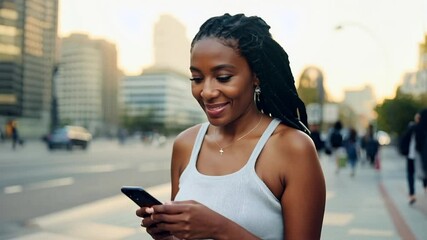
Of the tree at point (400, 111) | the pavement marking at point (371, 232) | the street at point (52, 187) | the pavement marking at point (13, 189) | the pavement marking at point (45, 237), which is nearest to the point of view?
the pavement marking at point (45, 237)

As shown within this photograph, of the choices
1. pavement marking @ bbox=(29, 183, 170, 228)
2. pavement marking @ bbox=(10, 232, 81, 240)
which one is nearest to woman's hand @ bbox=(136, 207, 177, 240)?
pavement marking @ bbox=(10, 232, 81, 240)

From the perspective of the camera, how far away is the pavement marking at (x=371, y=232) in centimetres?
670

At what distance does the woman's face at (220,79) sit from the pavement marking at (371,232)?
5443 millimetres

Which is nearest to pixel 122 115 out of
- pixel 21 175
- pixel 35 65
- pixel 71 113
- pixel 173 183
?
pixel 71 113

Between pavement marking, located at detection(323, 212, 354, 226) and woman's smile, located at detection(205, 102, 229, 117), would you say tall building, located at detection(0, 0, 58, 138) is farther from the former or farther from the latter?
woman's smile, located at detection(205, 102, 229, 117)

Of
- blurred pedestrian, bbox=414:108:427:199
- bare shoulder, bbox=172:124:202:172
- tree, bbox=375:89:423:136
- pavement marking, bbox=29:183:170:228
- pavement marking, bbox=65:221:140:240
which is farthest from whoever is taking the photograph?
tree, bbox=375:89:423:136

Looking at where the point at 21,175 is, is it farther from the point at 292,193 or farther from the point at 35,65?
the point at 35,65

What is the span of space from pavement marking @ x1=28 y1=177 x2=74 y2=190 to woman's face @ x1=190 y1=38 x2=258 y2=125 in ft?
34.8

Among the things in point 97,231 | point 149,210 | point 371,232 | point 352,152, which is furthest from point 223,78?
point 352,152

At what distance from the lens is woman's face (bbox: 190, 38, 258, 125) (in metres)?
1.69

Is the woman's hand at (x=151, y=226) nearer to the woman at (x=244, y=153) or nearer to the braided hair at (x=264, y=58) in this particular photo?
the woman at (x=244, y=153)

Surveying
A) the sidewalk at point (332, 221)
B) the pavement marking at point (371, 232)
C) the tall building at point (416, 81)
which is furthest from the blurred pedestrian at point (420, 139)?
the tall building at point (416, 81)

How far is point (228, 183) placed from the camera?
1.67m

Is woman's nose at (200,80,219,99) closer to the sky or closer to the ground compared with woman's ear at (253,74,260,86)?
closer to the ground
